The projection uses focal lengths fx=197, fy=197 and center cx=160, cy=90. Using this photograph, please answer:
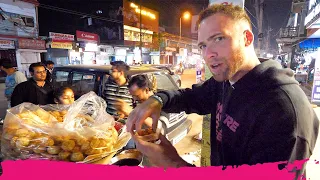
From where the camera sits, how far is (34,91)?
388 cm

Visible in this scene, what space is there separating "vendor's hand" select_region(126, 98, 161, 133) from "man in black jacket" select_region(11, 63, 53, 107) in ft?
10.4

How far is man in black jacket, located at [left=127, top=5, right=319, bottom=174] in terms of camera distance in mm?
790

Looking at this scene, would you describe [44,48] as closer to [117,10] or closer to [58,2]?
[58,2]

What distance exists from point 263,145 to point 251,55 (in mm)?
521

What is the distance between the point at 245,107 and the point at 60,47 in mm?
19741

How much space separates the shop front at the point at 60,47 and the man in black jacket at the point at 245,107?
1867cm

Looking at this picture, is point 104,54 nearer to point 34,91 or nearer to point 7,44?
point 7,44

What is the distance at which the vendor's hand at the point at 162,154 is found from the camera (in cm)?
82

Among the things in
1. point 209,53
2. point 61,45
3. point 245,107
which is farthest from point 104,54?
point 245,107

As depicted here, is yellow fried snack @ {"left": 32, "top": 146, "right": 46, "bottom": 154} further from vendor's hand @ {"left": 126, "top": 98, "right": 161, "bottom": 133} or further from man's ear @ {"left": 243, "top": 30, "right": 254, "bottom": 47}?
man's ear @ {"left": 243, "top": 30, "right": 254, "bottom": 47}

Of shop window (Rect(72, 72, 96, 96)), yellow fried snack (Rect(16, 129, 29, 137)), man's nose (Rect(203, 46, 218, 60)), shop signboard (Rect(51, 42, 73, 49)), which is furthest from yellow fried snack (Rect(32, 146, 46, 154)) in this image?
shop signboard (Rect(51, 42, 73, 49))

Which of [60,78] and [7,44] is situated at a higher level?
[7,44]

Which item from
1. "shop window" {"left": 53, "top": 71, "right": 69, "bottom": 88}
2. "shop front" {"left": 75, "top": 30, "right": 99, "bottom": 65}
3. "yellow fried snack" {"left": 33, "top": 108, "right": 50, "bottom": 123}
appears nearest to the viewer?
"yellow fried snack" {"left": 33, "top": 108, "right": 50, "bottom": 123}

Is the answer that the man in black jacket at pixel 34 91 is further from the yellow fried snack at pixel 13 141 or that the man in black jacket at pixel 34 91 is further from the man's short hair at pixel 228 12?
the man's short hair at pixel 228 12
